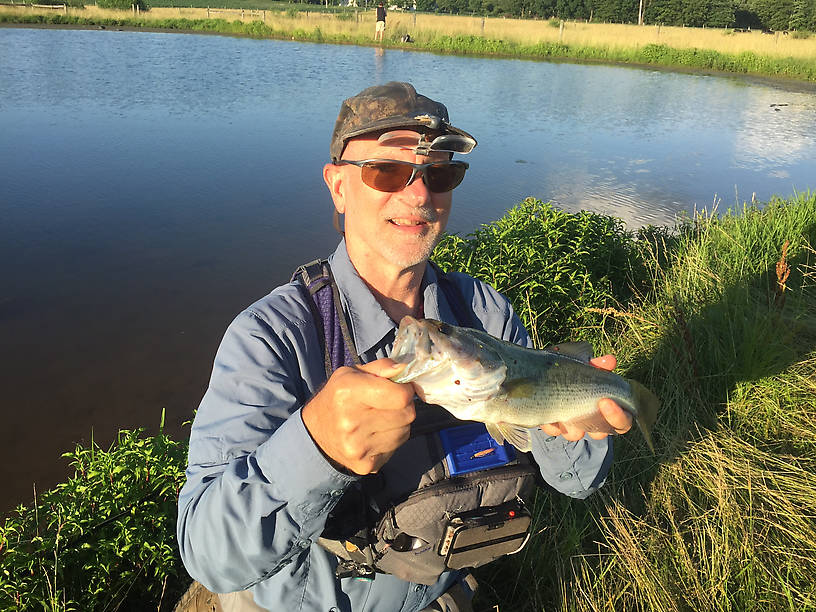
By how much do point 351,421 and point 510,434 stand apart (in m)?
0.98

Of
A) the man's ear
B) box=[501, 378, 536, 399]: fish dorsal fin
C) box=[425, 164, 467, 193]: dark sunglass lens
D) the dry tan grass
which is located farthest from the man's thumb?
the dry tan grass

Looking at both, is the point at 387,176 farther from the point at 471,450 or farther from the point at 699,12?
the point at 699,12

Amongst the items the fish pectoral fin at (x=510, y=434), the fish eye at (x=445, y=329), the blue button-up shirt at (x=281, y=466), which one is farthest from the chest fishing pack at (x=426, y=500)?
the fish eye at (x=445, y=329)

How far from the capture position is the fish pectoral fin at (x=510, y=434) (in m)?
2.42

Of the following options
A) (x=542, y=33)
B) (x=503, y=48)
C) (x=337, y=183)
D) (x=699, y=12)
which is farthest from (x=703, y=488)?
(x=699, y=12)

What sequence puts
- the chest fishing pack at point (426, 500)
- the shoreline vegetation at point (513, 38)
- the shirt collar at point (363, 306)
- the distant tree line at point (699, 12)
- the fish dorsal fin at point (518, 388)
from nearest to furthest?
the fish dorsal fin at point (518, 388) < the chest fishing pack at point (426, 500) < the shirt collar at point (363, 306) < the shoreline vegetation at point (513, 38) < the distant tree line at point (699, 12)

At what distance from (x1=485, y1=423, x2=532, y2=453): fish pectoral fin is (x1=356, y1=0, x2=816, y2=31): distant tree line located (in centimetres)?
6153

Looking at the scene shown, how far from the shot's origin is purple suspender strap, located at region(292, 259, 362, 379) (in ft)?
8.34

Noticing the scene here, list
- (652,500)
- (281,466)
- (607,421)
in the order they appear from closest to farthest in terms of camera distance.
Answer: (281,466) < (607,421) < (652,500)

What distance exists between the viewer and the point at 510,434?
8.04 ft

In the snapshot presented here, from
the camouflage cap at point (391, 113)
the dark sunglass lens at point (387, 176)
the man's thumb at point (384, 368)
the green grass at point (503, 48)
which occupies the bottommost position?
the man's thumb at point (384, 368)

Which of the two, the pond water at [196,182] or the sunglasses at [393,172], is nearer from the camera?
the sunglasses at [393,172]

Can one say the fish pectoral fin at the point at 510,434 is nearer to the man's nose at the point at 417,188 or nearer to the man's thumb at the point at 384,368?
the man's thumb at the point at 384,368

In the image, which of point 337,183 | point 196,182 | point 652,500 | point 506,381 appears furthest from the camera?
point 196,182
